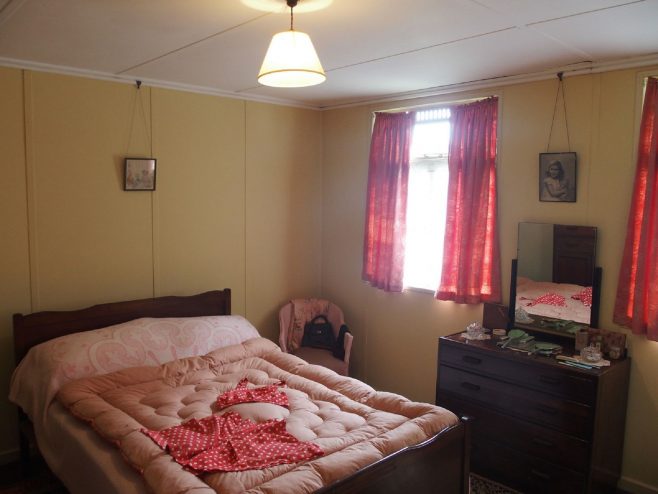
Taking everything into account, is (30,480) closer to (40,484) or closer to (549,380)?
(40,484)

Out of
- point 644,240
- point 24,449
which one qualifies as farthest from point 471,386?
point 24,449

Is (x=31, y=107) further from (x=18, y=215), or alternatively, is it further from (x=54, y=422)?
(x=54, y=422)

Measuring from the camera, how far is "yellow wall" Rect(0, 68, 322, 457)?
11.0 ft

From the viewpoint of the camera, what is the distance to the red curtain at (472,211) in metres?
3.70

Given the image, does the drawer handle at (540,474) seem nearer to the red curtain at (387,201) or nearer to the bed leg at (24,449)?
the red curtain at (387,201)

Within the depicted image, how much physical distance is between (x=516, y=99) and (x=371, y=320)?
2.12 metres

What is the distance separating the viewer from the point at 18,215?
3.34m

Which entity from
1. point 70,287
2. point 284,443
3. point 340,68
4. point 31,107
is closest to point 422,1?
point 340,68

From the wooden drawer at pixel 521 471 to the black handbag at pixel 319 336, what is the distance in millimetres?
1540

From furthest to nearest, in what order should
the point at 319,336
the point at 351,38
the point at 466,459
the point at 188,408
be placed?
the point at 319,336 < the point at 188,408 < the point at 351,38 < the point at 466,459

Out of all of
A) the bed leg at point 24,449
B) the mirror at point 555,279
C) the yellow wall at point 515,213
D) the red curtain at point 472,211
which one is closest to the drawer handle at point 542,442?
the yellow wall at point 515,213

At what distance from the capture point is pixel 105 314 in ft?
11.8

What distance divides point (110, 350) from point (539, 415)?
2564 millimetres

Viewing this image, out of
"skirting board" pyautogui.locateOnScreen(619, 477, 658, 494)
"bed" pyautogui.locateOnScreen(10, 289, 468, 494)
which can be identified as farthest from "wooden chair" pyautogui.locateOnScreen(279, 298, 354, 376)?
"skirting board" pyautogui.locateOnScreen(619, 477, 658, 494)
